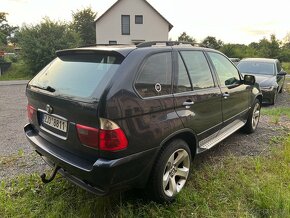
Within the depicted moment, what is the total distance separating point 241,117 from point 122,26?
Result: 88.3ft

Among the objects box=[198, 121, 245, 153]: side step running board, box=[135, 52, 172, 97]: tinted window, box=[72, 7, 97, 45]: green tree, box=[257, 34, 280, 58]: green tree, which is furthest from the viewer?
box=[72, 7, 97, 45]: green tree

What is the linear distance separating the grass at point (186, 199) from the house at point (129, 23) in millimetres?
27120

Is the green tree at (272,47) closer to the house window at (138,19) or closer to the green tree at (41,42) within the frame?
the house window at (138,19)

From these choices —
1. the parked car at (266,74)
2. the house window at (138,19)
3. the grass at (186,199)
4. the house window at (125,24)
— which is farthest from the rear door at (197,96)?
the house window at (138,19)

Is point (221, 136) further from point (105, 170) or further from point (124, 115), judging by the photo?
point (105, 170)

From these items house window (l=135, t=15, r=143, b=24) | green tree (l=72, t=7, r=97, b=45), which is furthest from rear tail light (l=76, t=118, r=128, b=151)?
green tree (l=72, t=7, r=97, b=45)

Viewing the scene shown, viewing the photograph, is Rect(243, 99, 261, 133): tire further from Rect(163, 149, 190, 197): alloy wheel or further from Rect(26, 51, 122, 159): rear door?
Rect(26, 51, 122, 159): rear door

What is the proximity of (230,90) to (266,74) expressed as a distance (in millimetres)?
6309

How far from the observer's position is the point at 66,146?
2.53 metres

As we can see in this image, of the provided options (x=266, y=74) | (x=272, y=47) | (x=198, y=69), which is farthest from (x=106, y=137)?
(x=272, y=47)

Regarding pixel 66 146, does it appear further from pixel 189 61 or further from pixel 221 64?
pixel 221 64

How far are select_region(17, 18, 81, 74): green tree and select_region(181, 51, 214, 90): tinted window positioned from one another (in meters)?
18.6

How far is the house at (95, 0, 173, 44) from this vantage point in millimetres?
29000

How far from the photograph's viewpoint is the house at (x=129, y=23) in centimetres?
2900
